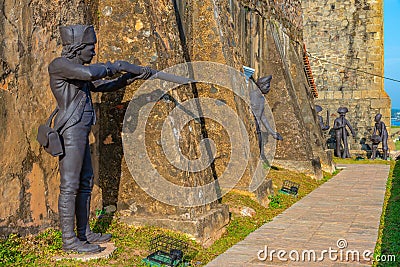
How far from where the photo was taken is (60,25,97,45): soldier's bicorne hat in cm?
393

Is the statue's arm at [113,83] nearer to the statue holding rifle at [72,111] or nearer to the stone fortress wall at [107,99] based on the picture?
the statue holding rifle at [72,111]

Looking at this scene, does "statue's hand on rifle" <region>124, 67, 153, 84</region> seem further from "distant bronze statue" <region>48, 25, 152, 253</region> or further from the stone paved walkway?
the stone paved walkway

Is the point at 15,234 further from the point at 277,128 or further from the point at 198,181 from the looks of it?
the point at 277,128

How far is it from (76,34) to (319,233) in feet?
11.7

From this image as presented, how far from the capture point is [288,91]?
11.2 meters

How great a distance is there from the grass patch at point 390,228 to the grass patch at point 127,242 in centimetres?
144

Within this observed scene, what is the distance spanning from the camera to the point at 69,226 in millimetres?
3980

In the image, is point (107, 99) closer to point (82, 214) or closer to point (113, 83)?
point (113, 83)

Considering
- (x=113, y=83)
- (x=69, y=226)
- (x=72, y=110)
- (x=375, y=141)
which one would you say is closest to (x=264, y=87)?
(x=113, y=83)

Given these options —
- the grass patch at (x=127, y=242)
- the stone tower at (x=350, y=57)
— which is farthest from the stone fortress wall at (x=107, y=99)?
the stone tower at (x=350, y=57)

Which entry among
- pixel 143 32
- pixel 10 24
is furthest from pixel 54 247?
pixel 143 32

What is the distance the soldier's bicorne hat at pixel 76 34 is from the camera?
393 cm

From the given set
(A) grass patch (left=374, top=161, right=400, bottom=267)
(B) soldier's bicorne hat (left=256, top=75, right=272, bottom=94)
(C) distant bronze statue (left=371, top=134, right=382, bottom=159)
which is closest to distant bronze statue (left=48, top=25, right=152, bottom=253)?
(A) grass patch (left=374, top=161, right=400, bottom=267)

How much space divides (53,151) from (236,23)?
6.55 m
